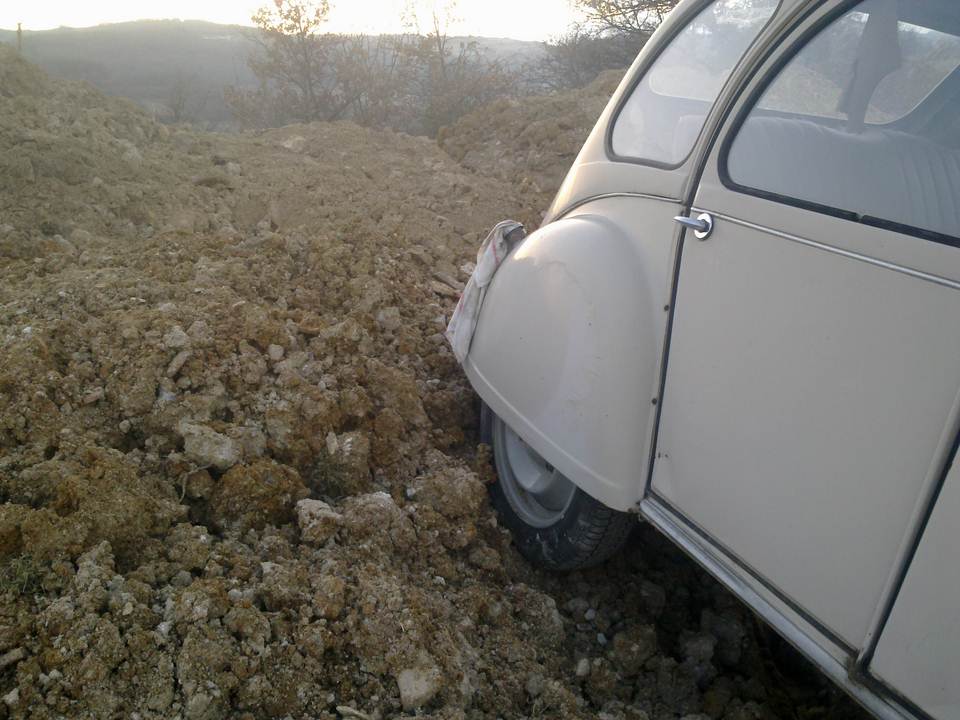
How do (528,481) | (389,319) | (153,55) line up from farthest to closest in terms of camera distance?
1. (153,55)
2. (389,319)
3. (528,481)

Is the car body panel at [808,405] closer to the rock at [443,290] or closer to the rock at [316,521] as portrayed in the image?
the rock at [316,521]

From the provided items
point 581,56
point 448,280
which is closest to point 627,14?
point 581,56

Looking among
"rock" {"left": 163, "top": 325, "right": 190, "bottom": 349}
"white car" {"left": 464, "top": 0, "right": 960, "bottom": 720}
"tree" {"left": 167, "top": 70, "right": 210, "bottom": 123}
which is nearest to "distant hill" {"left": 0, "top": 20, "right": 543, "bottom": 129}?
"tree" {"left": 167, "top": 70, "right": 210, "bottom": 123}

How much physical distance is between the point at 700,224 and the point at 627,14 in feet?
43.7

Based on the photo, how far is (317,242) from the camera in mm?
4379

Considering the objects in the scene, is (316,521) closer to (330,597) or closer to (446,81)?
(330,597)

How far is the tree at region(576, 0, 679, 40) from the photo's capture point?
13.6 meters

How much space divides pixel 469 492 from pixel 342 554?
2.18 feet

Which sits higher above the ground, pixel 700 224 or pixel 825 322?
pixel 700 224

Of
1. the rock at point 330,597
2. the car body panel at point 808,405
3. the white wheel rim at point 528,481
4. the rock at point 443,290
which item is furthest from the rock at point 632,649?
the rock at point 443,290

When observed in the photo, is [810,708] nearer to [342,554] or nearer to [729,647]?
[729,647]

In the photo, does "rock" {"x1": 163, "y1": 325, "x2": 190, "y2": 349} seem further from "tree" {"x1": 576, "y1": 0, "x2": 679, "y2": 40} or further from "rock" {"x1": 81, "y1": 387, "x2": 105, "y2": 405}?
"tree" {"x1": 576, "y1": 0, "x2": 679, "y2": 40}

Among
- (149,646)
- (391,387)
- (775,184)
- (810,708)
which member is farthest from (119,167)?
(810,708)

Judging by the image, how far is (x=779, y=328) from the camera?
72.8 inches
